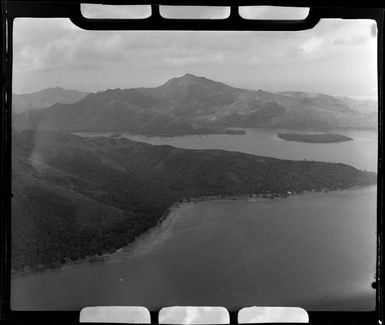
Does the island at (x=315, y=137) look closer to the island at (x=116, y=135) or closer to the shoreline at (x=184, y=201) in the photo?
the shoreline at (x=184, y=201)

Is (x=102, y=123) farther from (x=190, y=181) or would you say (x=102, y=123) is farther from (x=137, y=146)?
(x=190, y=181)

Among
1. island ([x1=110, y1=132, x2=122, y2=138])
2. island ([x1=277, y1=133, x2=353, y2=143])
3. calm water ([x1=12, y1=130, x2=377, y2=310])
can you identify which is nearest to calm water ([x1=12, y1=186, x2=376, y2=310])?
calm water ([x1=12, y1=130, x2=377, y2=310])

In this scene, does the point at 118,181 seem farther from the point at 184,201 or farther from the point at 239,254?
the point at 239,254

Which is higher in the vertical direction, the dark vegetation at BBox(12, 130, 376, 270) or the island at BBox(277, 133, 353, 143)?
the island at BBox(277, 133, 353, 143)

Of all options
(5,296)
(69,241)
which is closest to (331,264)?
(69,241)

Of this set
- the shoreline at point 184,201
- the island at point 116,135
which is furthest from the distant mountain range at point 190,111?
the shoreline at point 184,201

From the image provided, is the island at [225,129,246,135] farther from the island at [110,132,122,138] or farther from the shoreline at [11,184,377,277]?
the island at [110,132,122,138]
